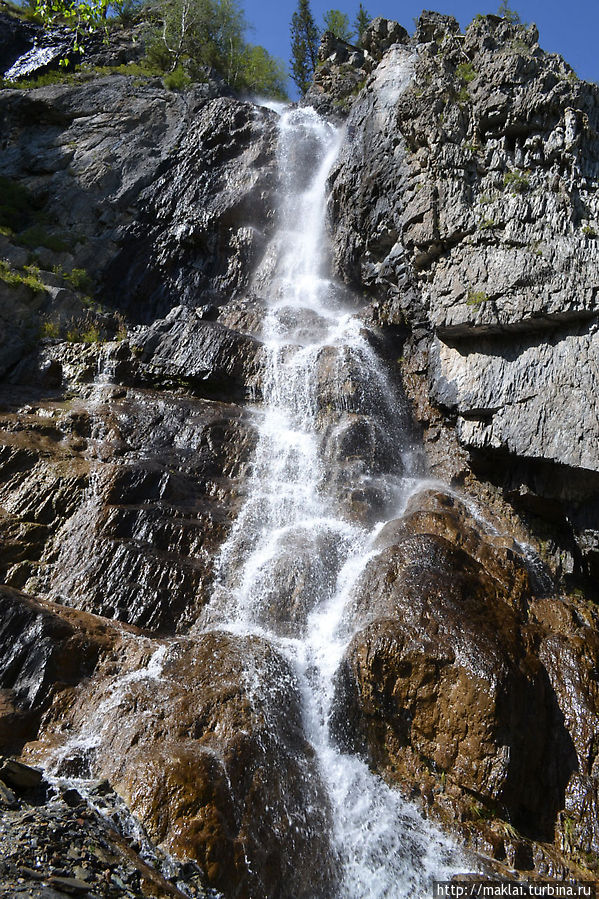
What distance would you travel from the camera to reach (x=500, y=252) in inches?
530

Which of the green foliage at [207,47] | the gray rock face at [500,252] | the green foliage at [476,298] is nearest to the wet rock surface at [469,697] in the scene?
the gray rock face at [500,252]

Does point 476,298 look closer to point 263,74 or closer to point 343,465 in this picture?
point 343,465

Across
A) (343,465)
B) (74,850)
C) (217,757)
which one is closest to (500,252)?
(343,465)

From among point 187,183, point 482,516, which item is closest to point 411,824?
point 482,516

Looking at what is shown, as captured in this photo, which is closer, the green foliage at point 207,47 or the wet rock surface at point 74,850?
the wet rock surface at point 74,850

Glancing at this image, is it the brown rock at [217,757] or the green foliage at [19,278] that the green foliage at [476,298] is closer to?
the brown rock at [217,757]

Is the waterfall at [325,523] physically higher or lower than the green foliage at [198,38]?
lower

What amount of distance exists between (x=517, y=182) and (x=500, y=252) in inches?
81.9

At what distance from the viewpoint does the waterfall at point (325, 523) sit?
21.9 ft

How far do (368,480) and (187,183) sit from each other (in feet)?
57.4

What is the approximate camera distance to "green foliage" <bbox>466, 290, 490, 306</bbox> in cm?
1325

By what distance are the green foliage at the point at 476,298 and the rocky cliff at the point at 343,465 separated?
0.26ft

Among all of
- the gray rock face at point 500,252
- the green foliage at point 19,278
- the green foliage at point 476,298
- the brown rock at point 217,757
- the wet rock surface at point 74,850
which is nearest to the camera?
the wet rock surface at point 74,850

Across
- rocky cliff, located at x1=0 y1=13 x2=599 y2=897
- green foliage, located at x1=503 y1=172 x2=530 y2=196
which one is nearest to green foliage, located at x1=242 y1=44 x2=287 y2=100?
rocky cliff, located at x1=0 y1=13 x2=599 y2=897
